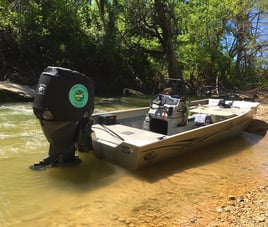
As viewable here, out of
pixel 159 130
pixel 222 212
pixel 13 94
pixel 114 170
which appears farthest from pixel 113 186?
pixel 13 94

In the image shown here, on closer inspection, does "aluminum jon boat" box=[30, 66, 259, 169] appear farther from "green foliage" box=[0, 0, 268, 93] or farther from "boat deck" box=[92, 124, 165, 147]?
"green foliage" box=[0, 0, 268, 93]

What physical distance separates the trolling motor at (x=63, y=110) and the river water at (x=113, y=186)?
0.34 meters

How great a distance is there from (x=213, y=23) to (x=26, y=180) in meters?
14.4

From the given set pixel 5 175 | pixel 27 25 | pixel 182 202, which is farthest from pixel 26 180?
pixel 27 25

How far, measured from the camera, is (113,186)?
13.1 feet

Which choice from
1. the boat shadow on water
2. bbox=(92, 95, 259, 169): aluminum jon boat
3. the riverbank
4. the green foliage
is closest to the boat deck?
bbox=(92, 95, 259, 169): aluminum jon boat

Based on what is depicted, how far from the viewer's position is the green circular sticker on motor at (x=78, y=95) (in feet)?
13.3

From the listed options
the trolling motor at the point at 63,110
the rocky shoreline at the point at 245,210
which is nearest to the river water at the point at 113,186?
the rocky shoreline at the point at 245,210

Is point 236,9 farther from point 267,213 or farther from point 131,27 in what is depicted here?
point 267,213

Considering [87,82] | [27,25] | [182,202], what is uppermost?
[27,25]

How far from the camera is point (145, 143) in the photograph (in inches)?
167

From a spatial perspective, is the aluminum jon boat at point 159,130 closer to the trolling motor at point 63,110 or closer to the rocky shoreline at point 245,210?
the trolling motor at point 63,110

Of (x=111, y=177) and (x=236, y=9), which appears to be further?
(x=236, y=9)

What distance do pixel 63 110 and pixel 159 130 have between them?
2.26 meters
